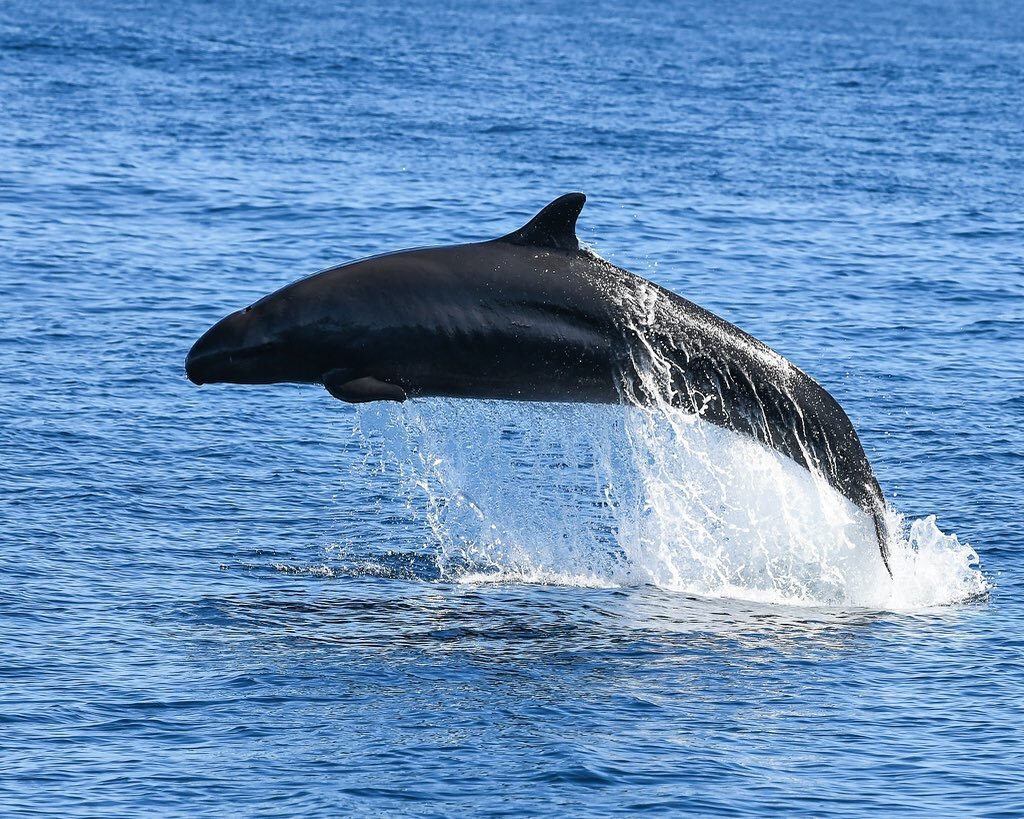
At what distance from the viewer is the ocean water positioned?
18.8 m

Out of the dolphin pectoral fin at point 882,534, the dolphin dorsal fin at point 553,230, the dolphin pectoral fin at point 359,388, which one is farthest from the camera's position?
the dolphin pectoral fin at point 882,534

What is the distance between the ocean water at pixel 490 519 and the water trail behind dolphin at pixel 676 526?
0.08 metres

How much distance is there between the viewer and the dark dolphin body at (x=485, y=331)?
21.2 meters

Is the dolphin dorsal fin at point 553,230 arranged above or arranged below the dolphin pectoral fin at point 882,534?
above

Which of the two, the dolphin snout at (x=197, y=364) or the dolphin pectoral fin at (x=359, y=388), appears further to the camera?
the dolphin snout at (x=197, y=364)

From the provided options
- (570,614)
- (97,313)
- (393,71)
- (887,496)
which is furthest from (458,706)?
(393,71)

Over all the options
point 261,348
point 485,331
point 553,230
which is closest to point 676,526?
point 485,331

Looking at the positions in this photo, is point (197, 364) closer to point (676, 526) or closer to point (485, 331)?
point (485, 331)

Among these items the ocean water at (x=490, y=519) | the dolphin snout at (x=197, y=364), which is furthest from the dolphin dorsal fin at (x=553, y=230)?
the dolphin snout at (x=197, y=364)

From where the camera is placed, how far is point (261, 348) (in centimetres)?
2133

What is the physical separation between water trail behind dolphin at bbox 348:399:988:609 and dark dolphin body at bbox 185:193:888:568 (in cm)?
92

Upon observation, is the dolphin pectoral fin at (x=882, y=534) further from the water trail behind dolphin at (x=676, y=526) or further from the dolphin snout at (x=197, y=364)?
the dolphin snout at (x=197, y=364)

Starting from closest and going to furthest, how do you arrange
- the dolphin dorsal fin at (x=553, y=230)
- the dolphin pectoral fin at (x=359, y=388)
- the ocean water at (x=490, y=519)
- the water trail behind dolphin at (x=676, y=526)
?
1. the ocean water at (x=490, y=519)
2. the dolphin pectoral fin at (x=359, y=388)
3. the dolphin dorsal fin at (x=553, y=230)
4. the water trail behind dolphin at (x=676, y=526)

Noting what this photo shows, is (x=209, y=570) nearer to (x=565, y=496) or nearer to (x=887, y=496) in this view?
(x=565, y=496)
